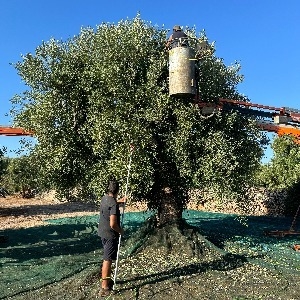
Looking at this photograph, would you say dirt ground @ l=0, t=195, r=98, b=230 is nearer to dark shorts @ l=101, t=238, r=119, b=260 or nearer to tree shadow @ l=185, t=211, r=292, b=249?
tree shadow @ l=185, t=211, r=292, b=249

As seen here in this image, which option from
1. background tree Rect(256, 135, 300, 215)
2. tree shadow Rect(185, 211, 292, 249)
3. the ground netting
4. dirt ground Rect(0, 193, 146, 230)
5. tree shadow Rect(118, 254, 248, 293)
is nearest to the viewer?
tree shadow Rect(118, 254, 248, 293)

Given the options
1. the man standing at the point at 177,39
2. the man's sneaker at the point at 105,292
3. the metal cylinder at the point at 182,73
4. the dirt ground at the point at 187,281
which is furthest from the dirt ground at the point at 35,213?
the man's sneaker at the point at 105,292

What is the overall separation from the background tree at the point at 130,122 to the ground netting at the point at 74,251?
2.59 meters

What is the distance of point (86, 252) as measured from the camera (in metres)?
15.3

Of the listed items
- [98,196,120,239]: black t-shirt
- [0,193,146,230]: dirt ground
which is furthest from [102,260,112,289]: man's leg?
[0,193,146,230]: dirt ground

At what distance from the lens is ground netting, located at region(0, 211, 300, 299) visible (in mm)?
11297

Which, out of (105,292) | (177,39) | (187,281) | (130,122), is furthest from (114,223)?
(177,39)

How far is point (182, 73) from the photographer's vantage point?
14008mm

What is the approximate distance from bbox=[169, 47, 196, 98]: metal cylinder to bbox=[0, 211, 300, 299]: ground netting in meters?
5.93

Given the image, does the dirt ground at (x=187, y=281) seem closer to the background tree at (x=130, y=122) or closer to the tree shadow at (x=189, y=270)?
the tree shadow at (x=189, y=270)

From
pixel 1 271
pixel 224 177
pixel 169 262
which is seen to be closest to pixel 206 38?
pixel 224 177

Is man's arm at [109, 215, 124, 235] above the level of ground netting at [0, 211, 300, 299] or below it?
above

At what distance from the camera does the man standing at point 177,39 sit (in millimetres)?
14459

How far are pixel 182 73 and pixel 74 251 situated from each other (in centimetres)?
815
